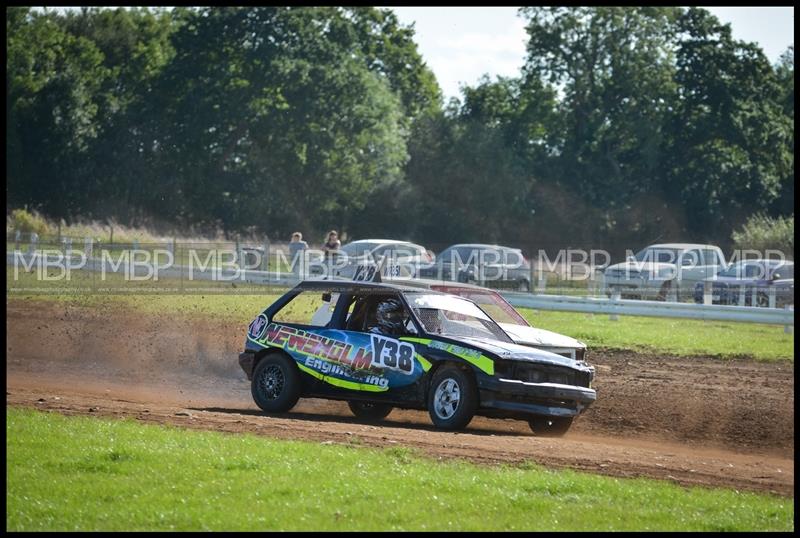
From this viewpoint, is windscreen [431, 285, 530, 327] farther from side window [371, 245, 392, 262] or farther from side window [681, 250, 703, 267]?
side window [681, 250, 703, 267]

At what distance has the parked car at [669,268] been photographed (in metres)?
30.5

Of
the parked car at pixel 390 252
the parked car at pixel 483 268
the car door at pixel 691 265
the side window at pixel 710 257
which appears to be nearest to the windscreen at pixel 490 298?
the parked car at pixel 483 268

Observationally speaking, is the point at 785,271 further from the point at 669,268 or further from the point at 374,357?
the point at 374,357

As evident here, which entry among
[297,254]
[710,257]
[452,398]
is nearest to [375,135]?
[710,257]

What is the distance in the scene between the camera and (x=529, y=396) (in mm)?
11734

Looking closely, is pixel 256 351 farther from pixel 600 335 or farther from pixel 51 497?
pixel 600 335

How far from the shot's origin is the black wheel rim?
42.8 feet

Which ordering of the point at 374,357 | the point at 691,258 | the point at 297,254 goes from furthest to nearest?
the point at 691,258, the point at 297,254, the point at 374,357

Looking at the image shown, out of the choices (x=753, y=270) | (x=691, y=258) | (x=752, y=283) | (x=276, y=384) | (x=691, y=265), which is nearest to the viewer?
(x=276, y=384)

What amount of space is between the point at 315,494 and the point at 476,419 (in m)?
5.90

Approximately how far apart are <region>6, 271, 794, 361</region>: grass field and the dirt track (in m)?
1.18

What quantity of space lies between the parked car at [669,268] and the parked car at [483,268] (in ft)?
7.40

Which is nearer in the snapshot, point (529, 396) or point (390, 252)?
point (529, 396)

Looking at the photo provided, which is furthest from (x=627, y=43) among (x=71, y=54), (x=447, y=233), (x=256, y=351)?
(x=256, y=351)
